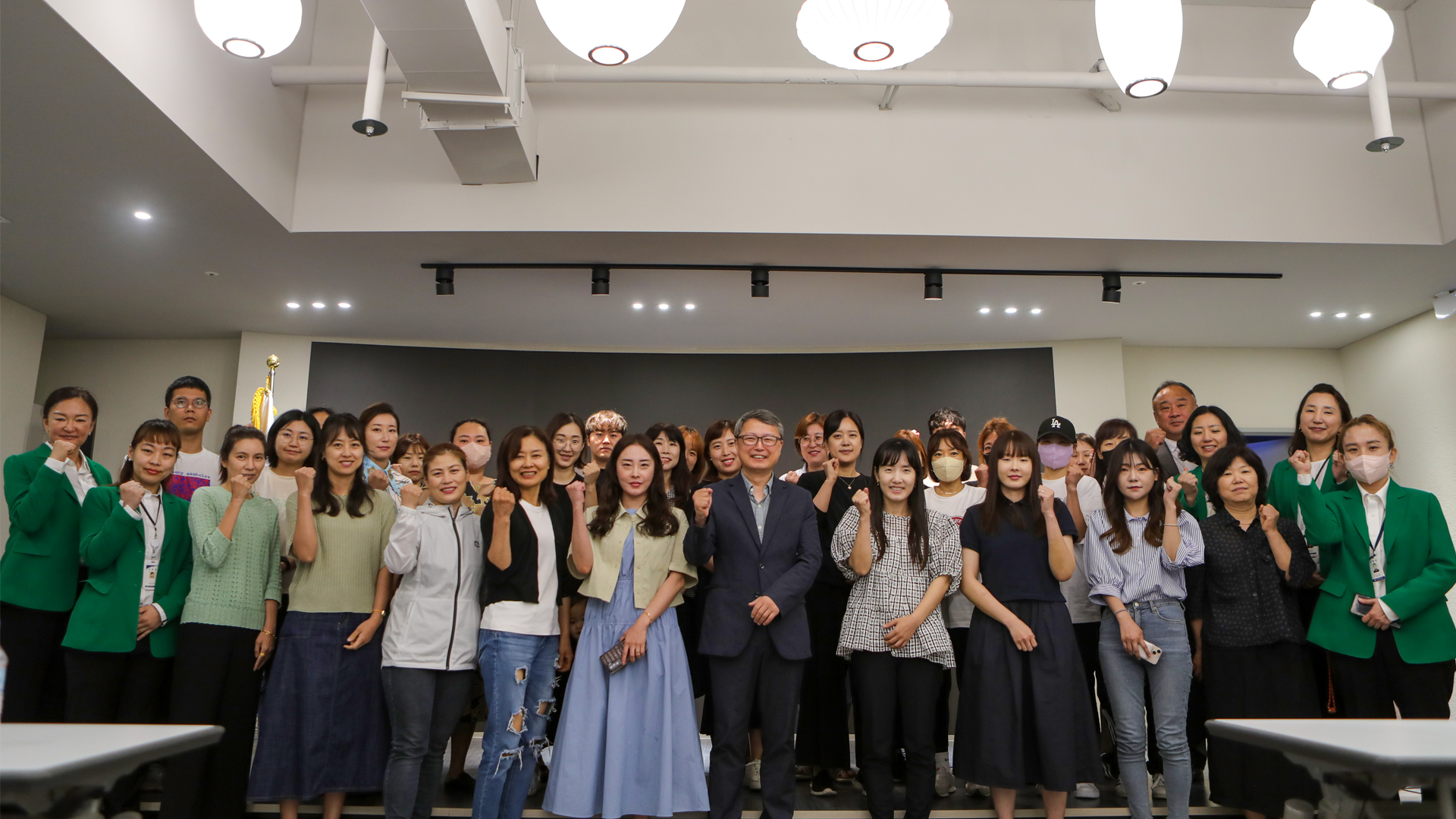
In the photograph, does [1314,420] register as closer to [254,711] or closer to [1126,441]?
[1126,441]

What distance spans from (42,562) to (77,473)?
32 cm

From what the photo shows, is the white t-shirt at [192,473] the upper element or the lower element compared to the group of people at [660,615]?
upper

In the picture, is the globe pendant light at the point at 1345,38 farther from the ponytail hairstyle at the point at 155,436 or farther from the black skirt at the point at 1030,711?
the ponytail hairstyle at the point at 155,436

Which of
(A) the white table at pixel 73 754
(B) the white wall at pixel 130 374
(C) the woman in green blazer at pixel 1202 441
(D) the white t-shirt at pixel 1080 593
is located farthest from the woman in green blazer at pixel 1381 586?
(B) the white wall at pixel 130 374

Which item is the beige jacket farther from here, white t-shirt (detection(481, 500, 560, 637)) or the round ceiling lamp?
the round ceiling lamp

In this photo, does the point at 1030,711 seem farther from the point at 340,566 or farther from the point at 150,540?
the point at 150,540

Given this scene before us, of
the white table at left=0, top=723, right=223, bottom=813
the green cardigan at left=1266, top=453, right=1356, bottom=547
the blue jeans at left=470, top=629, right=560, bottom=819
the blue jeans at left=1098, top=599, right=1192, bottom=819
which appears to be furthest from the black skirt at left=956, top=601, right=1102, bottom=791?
the white table at left=0, top=723, right=223, bottom=813

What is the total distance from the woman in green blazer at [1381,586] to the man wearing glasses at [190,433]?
424 cm

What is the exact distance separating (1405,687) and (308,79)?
17.6 ft

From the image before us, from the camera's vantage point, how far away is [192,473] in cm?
370

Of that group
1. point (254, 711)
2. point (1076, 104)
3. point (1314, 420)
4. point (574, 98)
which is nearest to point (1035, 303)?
point (1076, 104)

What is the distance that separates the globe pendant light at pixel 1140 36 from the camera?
222 centimetres

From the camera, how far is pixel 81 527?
117 inches

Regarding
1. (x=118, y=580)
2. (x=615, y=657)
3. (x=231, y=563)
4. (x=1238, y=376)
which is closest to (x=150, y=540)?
(x=118, y=580)
